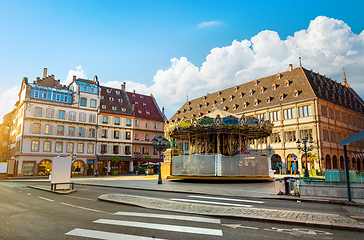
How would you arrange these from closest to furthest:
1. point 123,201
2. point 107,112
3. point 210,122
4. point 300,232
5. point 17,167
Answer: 1. point 300,232
2. point 123,201
3. point 210,122
4. point 17,167
5. point 107,112

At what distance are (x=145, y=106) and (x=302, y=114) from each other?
37363mm

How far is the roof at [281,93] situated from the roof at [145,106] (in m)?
11.0

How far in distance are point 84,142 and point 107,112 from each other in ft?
26.9

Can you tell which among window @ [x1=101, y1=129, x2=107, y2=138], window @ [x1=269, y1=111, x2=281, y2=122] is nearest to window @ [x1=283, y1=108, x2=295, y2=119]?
window @ [x1=269, y1=111, x2=281, y2=122]

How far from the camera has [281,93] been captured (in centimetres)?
5312

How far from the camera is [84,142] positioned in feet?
174

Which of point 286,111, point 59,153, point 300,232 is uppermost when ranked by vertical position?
point 286,111

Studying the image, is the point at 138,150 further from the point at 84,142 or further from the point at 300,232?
the point at 300,232

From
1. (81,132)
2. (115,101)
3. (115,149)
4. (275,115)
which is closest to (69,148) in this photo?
(81,132)

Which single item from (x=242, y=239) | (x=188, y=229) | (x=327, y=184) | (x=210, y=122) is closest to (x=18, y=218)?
(x=188, y=229)

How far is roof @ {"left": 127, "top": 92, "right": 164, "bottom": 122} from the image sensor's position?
64188mm

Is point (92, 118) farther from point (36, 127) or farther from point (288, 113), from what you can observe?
point (288, 113)

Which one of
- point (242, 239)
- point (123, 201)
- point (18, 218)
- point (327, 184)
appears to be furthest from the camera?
point (327, 184)

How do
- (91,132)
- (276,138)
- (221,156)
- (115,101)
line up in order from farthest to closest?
(115,101) < (91,132) < (276,138) < (221,156)
